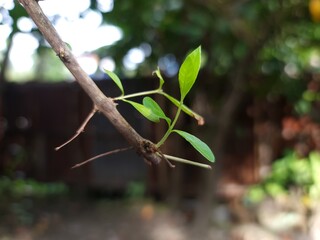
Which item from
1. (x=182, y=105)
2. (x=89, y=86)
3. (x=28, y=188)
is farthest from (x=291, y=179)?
(x=89, y=86)

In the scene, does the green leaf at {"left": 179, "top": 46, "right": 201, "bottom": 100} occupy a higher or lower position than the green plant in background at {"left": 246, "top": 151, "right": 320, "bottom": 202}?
lower

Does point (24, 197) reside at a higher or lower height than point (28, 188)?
lower

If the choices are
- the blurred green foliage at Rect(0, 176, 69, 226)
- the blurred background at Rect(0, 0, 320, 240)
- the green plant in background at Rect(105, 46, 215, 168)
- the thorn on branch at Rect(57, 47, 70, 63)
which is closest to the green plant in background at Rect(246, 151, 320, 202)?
the blurred background at Rect(0, 0, 320, 240)

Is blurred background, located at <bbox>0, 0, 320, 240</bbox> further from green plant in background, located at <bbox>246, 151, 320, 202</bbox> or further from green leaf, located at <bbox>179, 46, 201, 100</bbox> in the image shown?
green leaf, located at <bbox>179, 46, 201, 100</bbox>

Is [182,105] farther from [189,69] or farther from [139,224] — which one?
[139,224]

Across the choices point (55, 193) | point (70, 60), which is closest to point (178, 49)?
point (55, 193)

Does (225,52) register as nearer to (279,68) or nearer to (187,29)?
(279,68)

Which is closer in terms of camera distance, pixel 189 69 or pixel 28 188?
pixel 189 69

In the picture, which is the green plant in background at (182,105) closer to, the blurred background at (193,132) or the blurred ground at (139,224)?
the blurred background at (193,132)
